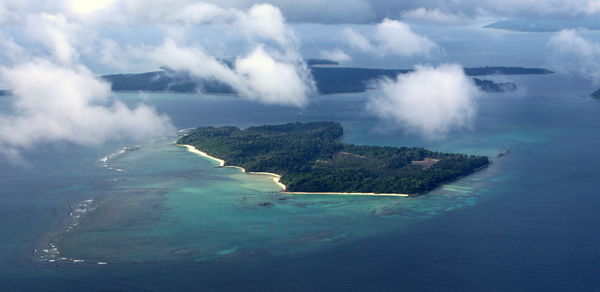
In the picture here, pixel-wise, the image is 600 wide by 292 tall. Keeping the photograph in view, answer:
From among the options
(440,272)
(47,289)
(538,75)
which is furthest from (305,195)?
(538,75)

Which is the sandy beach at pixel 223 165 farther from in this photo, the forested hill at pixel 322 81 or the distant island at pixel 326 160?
the forested hill at pixel 322 81

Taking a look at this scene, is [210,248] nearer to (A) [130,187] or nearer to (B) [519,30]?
(A) [130,187]

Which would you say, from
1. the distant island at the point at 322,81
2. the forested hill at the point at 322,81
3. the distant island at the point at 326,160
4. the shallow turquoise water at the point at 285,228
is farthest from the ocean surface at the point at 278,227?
the forested hill at the point at 322,81

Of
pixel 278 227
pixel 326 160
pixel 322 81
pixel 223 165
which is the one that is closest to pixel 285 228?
pixel 278 227

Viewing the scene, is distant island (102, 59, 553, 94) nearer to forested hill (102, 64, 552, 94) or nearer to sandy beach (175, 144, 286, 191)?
forested hill (102, 64, 552, 94)

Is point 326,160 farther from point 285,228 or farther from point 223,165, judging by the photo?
point 285,228
